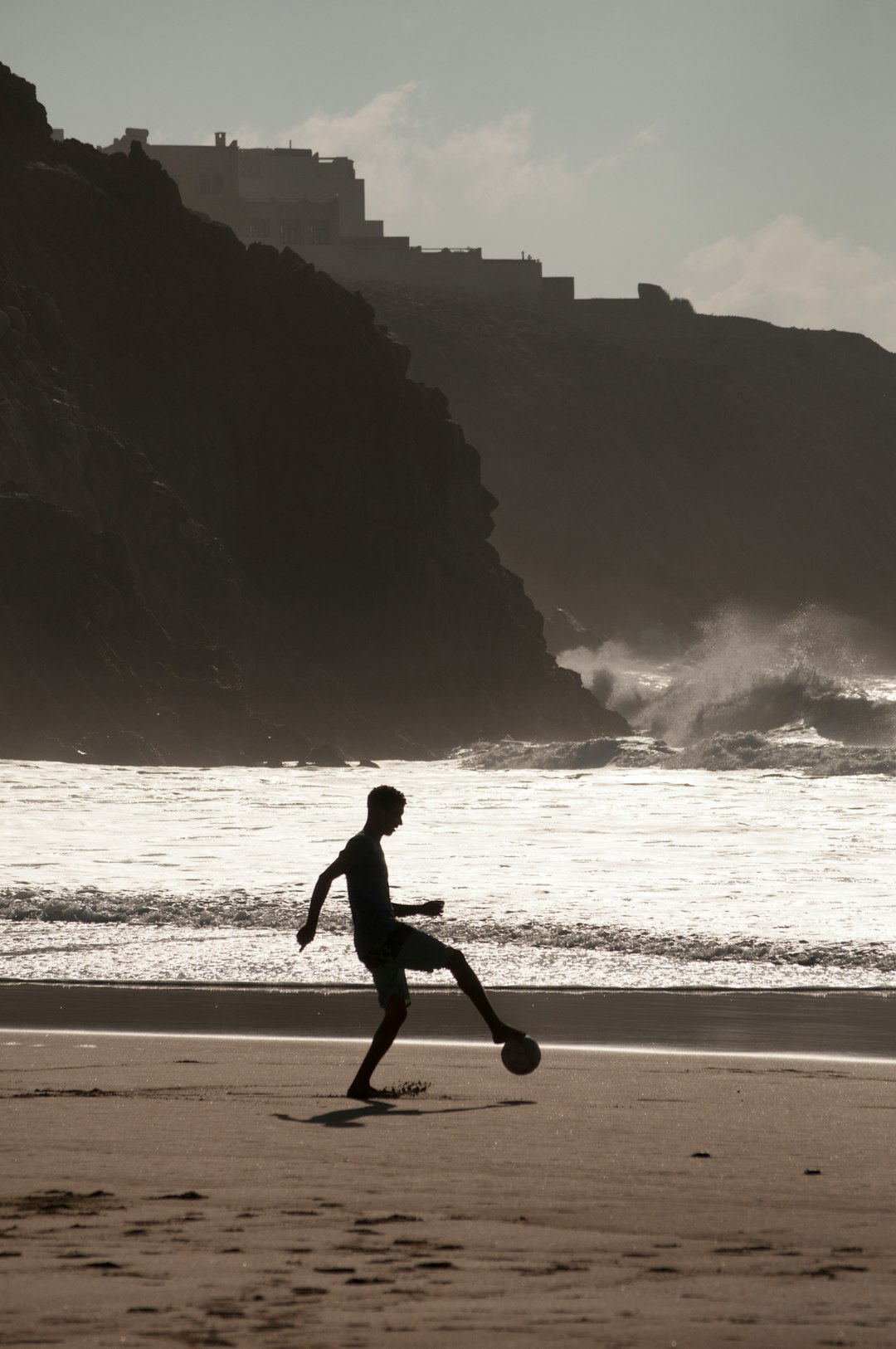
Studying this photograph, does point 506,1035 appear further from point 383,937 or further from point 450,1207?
point 450,1207

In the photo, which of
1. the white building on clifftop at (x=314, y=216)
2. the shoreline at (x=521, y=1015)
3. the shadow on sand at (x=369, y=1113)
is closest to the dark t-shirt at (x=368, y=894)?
the shadow on sand at (x=369, y=1113)

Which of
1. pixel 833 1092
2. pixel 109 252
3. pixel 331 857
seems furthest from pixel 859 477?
pixel 833 1092

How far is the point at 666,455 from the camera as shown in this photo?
14412cm

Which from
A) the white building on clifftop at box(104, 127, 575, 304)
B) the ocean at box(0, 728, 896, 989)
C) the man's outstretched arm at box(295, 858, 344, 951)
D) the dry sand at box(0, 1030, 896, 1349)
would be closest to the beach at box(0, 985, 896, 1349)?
the dry sand at box(0, 1030, 896, 1349)

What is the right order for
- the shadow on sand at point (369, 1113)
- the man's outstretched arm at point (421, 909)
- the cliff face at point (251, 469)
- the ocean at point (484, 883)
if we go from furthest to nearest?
the cliff face at point (251, 469), the ocean at point (484, 883), the man's outstretched arm at point (421, 909), the shadow on sand at point (369, 1113)

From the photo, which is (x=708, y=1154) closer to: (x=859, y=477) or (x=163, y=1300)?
(x=163, y=1300)

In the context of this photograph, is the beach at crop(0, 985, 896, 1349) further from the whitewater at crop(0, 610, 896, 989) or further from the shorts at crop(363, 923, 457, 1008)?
the whitewater at crop(0, 610, 896, 989)

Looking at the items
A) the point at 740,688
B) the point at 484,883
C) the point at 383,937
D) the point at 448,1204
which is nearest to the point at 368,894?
the point at 383,937

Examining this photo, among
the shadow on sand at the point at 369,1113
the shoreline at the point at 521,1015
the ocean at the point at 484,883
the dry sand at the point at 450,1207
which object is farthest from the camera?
Result: the ocean at the point at 484,883

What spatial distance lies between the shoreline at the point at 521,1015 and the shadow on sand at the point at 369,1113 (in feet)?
7.33

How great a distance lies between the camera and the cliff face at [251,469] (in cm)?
5462

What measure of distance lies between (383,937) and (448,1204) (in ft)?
6.62

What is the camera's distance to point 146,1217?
4.71 meters

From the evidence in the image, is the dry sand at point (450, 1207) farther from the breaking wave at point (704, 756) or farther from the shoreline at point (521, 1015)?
the breaking wave at point (704, 756)
